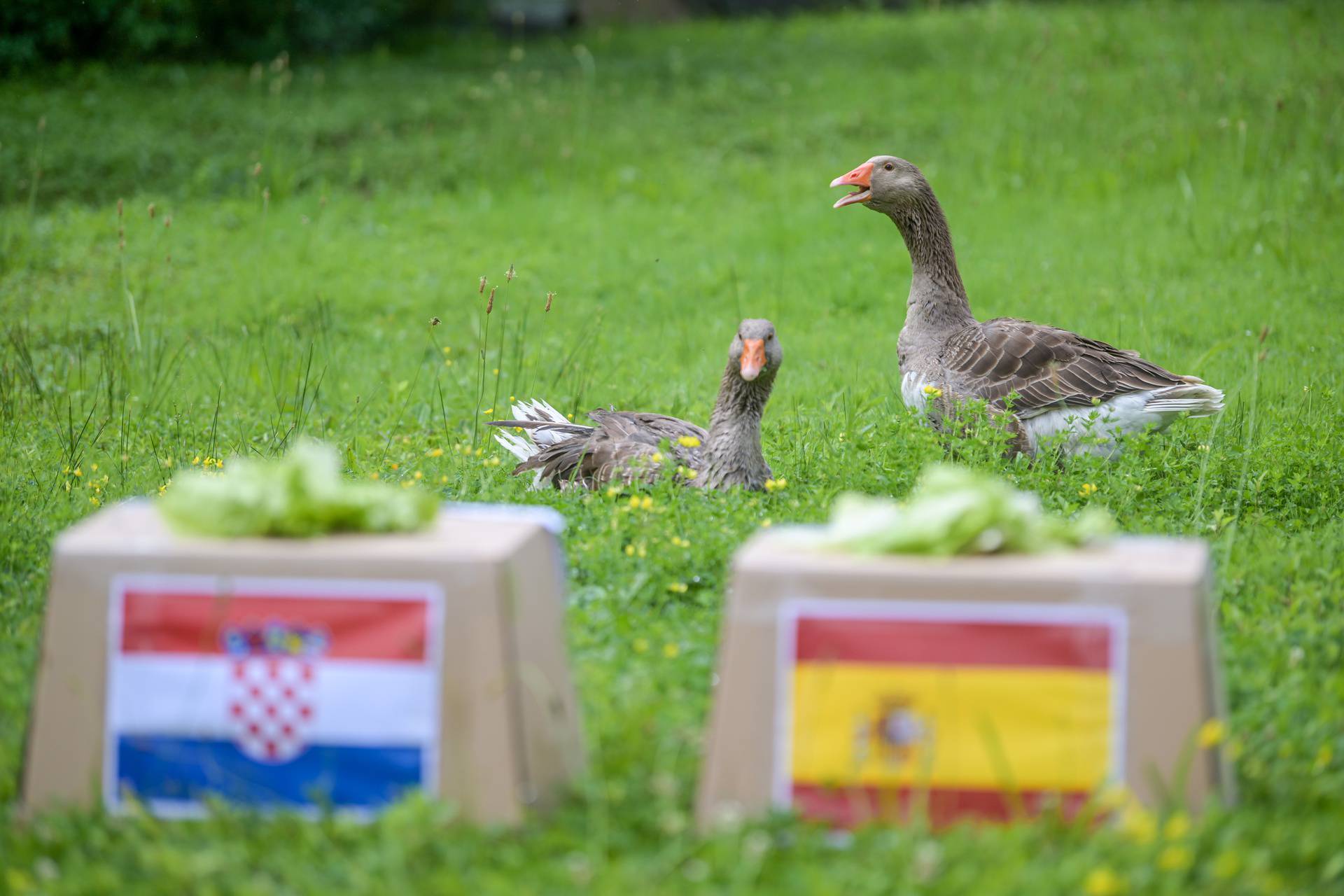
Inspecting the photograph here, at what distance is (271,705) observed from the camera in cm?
312

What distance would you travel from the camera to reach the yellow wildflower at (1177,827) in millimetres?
2898

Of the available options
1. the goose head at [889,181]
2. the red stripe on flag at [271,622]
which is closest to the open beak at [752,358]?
the goose head at [889,181]

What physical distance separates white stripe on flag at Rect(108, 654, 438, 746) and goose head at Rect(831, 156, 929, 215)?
4555 millimetres

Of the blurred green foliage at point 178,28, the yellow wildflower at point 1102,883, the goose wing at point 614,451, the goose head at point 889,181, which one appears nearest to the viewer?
the yellow wildflower at point 1102,883

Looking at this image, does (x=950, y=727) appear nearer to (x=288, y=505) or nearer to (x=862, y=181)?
(x=288, y=505)

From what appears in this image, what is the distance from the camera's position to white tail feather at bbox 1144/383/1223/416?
6109 mm

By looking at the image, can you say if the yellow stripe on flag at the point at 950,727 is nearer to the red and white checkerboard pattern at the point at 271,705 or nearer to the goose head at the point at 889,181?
the red and white checkerboard pattern at the point at 271,705

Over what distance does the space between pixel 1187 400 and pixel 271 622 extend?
4513 millimetres

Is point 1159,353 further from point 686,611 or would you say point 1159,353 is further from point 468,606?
Result: point 468,606

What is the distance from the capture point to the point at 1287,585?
4855mm

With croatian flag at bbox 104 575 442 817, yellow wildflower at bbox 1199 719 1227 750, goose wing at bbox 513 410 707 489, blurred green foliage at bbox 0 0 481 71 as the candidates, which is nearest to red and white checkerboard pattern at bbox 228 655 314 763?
croatian flag at bbox 104 575 442 817

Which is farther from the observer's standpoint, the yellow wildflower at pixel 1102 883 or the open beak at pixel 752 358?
the open beak at pixel 752 358

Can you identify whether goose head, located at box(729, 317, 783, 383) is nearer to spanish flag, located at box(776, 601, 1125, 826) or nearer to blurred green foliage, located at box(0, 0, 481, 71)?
spanish flag, located at box(776, 601, 1125, 826)

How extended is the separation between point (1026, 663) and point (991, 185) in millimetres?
9844
